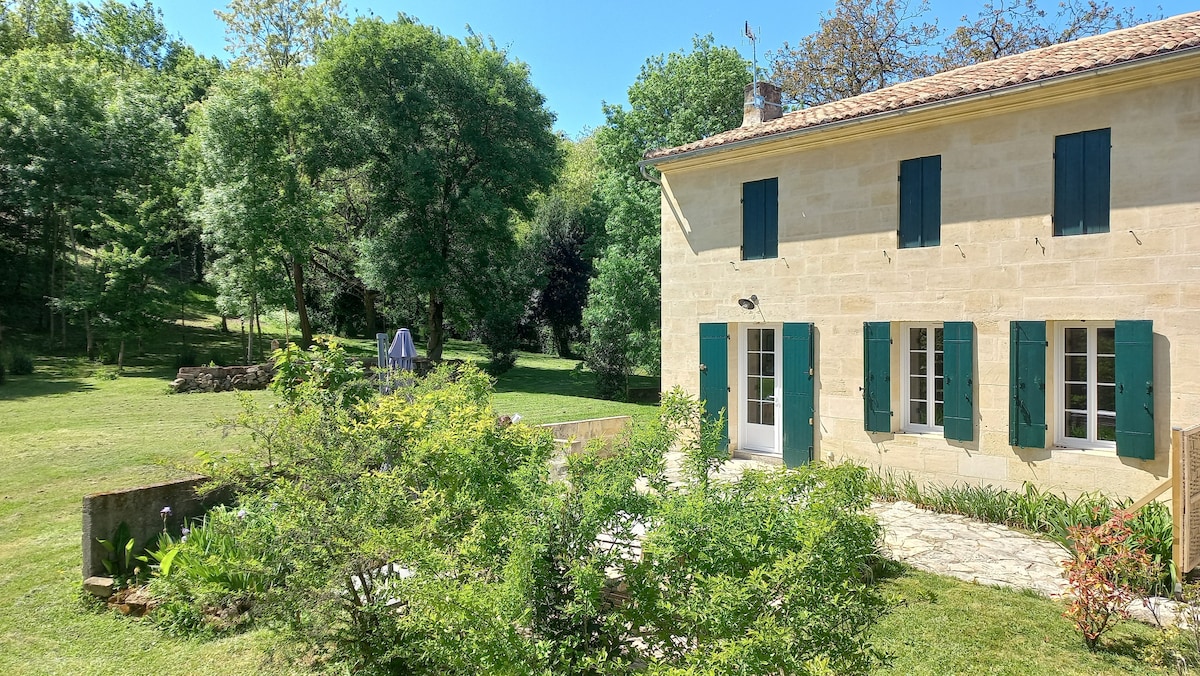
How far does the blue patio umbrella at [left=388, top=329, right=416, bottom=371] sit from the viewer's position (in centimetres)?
856

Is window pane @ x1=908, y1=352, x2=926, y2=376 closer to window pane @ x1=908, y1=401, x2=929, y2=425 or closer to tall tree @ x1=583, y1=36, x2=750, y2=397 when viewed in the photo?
window pane @ x1=908, y1=401, x2=929, y2=425

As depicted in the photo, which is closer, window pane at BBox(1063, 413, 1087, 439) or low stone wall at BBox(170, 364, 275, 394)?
window pane at BBox(1063, 413, 1087, 439)

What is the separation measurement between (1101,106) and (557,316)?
26842 millimetres

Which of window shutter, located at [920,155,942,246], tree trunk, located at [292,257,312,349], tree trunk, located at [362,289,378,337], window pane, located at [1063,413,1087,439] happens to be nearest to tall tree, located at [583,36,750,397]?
tree trunk, located at [292,257,312,349]

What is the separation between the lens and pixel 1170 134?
7621 millimetres

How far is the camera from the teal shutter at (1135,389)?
761cm

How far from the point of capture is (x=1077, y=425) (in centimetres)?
840

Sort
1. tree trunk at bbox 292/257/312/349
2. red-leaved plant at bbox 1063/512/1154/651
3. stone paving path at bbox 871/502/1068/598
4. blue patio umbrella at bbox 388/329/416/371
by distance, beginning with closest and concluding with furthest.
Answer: red-leaved plant at bbox 1063/512/1154/651, stone paving path at bbox 871/502/1068/598, blue patio umbrella at bbox 388/329/416/371, tree trunk at bbox 292/257/312/349

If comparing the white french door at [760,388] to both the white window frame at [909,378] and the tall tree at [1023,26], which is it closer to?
the white window frame at [909,378]

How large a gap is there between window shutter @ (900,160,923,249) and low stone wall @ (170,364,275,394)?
51.9 ft

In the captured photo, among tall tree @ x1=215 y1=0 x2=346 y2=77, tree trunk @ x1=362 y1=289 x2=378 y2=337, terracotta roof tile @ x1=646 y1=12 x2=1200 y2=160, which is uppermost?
tall tree @ x1=215 y1=0 x2=346 y2=77

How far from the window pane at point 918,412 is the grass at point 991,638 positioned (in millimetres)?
3953

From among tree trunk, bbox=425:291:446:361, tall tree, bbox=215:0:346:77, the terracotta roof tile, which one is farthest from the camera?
tall tree, bbox=215:0:346:77

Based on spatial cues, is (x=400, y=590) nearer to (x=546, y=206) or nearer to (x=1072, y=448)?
(x=1072, y=448)
